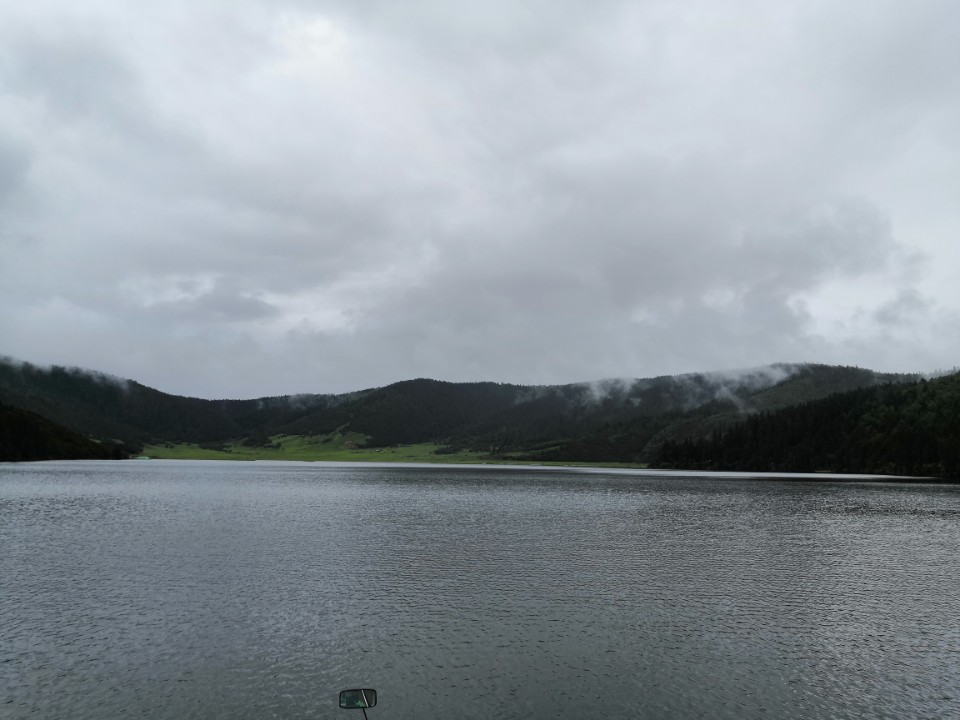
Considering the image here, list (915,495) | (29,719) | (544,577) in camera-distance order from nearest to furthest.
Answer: (29,719), (544,577), (915,495)

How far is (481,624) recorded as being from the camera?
128 ft

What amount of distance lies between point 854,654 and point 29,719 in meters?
37.1

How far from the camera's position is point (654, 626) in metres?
39.0

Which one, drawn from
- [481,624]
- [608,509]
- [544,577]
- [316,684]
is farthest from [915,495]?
[316,684]

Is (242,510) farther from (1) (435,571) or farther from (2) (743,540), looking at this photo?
(2) (743,540)

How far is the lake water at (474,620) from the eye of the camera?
1104 inches

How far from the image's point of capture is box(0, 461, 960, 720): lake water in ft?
92.0

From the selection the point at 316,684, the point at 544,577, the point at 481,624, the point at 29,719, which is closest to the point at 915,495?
the point at 544,577

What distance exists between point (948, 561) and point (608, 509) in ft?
178

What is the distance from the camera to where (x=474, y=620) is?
130 feet

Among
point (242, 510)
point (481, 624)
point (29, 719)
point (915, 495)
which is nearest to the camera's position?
point (29, 719)

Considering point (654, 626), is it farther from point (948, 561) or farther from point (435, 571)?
point (948, 561)

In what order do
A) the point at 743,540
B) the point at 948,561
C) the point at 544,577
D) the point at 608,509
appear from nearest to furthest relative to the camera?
the point at 544,577, the point at 948,561, the point at 743,540, the point at 608,509

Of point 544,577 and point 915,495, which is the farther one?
point 915,495
